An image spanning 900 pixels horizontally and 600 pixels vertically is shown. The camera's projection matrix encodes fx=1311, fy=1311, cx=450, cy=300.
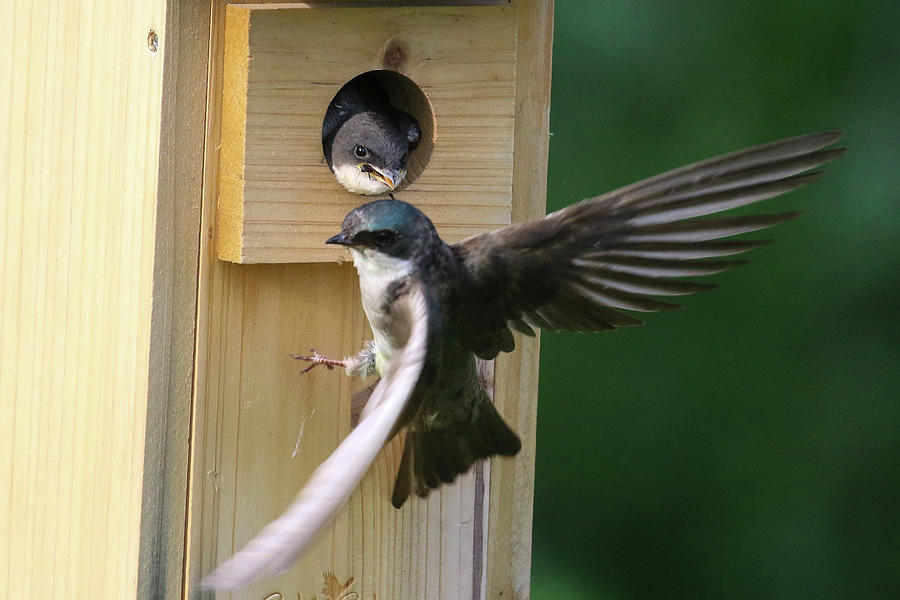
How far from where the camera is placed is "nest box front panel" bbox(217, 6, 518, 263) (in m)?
1.74

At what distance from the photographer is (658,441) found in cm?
300

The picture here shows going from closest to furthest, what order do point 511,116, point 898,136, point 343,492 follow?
point 343,492, point 511,116, point 898,136

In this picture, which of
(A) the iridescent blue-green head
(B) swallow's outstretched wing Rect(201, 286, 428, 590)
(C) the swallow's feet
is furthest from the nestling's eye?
(B) swallow's outstretched wing Rect(201, 286, 428, 590)

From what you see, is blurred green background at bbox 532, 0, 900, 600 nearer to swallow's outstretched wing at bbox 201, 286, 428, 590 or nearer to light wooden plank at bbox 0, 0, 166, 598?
light wooden plank at bbox 0, 0, 166, 598

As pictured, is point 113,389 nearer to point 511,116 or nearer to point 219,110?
point 219,110

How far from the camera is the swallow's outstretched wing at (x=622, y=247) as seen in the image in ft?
5.18

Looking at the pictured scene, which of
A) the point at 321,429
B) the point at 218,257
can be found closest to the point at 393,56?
the point at 218,257

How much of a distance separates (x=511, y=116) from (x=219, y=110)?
0.43 m

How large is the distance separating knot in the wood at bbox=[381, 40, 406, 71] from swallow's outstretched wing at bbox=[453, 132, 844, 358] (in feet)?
0.88

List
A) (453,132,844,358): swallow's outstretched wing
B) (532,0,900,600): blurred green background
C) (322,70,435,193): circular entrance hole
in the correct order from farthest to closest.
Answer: (532,0,900,600): blurred green background, (322,70,435,193): circular entrance hole, (453,132,844,358): swallow's outstretched wing

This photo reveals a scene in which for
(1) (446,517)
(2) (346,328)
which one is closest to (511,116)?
(2) (346,328)

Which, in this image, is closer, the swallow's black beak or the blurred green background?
the swallow's black beak

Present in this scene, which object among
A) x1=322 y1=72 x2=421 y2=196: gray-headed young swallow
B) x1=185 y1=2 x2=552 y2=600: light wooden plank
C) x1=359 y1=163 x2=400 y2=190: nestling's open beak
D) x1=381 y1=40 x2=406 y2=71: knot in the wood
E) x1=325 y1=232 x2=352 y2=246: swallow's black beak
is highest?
x1=381 y1=40 x2=406 y2=71: knot in the wood

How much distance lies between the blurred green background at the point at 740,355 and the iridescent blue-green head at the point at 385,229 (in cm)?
130
